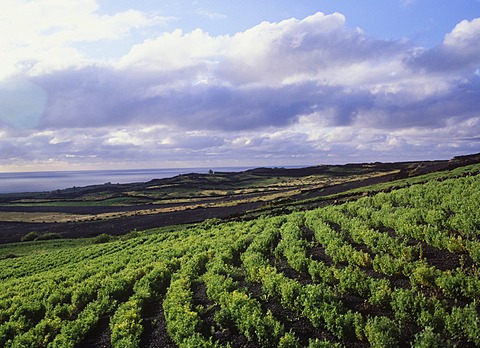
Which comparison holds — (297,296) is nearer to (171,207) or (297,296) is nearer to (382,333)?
(382,333)

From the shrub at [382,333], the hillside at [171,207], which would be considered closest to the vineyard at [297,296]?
the shrub at [382,333]

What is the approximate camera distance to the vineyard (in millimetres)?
10383

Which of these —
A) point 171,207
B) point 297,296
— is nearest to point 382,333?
point 297,296

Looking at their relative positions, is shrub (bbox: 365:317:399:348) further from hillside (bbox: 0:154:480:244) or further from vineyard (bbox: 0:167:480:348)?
hillside (bbox: 0:154:480:244)

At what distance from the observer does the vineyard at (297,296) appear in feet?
34.1

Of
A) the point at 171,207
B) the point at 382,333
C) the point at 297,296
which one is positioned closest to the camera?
the point at 382,333

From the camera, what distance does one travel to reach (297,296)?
12.8 m

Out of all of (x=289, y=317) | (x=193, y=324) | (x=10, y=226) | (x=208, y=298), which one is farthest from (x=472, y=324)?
(x=10, y=226)

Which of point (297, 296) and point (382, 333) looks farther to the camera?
point (297, 296)

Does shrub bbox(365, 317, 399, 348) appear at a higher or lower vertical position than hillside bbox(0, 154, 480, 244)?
higher

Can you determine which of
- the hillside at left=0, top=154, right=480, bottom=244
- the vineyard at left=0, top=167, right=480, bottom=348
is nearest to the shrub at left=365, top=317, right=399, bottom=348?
the vineyard at left=0, top=167, right=480, bottom=348

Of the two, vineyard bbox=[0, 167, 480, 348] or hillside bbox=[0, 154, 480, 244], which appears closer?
vineyard bbox=[0, 167, 480, 348]

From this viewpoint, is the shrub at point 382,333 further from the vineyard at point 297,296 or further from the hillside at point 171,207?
the hillside at point 171,207

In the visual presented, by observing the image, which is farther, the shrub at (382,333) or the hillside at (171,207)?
the hillside at (171,207)
